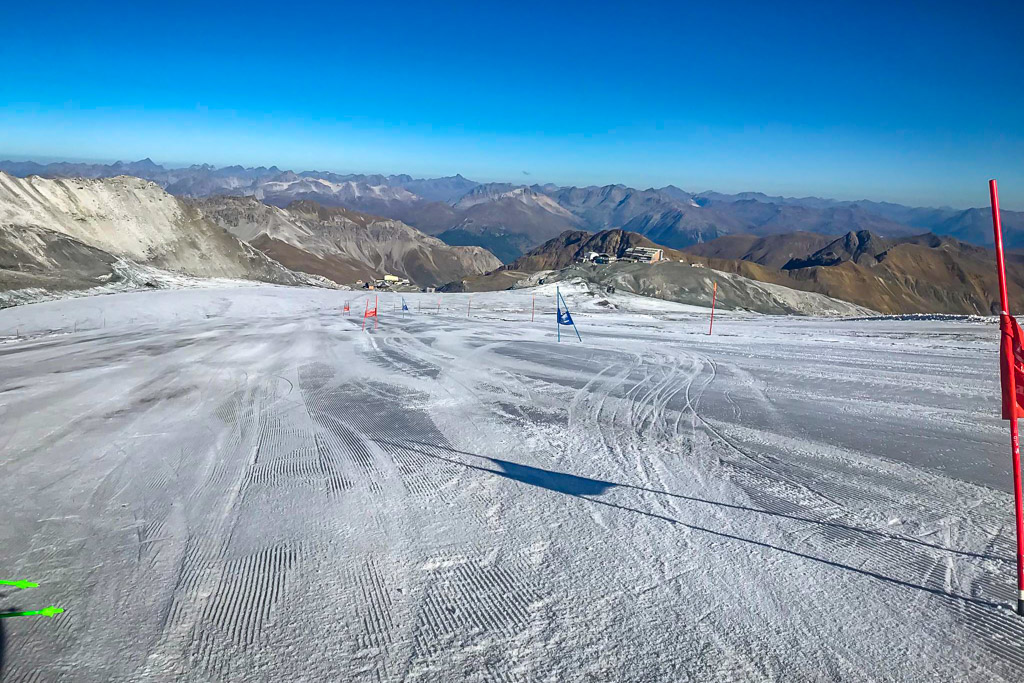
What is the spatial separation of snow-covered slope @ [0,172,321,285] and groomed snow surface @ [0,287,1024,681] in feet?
179

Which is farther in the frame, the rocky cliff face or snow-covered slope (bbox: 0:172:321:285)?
snow-covered slope (bbox: 0:172:321:285)

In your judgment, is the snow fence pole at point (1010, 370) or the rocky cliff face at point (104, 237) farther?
the rocky cliff face at point (104, 237)

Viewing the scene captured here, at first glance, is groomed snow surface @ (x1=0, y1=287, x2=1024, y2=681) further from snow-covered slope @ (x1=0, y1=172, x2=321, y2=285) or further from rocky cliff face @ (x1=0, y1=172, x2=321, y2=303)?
snow-covered slope @ (x1=0, y1=172, x2=321, y2=285)

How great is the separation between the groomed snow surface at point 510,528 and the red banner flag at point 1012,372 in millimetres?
1663

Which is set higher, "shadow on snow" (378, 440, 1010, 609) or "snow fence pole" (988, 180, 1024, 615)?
"snow fence pole" (988, 180, 1024, 615)

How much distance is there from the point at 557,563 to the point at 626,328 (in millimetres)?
20431

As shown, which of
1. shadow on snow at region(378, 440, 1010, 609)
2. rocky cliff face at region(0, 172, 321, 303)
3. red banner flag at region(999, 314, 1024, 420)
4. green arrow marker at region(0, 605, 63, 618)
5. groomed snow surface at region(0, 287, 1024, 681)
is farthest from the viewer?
rocky cliff face at region(0, 172, 321, 303)

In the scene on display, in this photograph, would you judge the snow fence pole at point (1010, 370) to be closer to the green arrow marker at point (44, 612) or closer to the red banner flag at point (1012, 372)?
the red banner flag at point (1012, 372)

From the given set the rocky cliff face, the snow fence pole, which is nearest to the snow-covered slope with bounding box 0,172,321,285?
the rocky cliff face

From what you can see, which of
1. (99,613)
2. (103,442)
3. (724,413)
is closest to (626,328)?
(724,413)

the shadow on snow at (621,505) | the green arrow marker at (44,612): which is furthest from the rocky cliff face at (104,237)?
the green arrow marker at (44,612)

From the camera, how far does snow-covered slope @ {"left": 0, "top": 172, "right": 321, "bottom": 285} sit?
60.3 metres

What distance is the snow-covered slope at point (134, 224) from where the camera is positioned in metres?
60.3

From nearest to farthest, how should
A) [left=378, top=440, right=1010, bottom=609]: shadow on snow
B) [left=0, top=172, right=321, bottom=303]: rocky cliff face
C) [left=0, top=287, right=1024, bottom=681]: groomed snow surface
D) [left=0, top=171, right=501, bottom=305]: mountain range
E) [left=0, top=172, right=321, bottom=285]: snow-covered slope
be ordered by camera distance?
[left=0, top=287, right=1024, bottom=681]: groomed snow surface, [left=378, top=440, right=1010, bottom=609]: shadow on snow, [left=0, top=171, right=501, bottom=305]: mountain range, [left=0, top=172, right=321, bottom=303]: rocky cliff face, [left=0, top=172, right=321, bottom=285]: snow-covered slope
